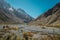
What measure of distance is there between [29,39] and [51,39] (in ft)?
17.5

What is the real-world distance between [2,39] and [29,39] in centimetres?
750

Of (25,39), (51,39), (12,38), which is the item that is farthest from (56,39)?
(12,38)

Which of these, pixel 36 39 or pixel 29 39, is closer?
pixel 36 39

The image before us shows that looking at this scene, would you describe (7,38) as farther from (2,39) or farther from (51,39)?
(51,39)

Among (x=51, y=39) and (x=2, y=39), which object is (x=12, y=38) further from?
(x=51, y=39)

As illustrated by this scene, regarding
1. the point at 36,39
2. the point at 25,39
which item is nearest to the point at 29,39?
the point at 25,39

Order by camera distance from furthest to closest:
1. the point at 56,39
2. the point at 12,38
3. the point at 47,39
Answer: the point at 12,38, the point at 56,39, the point at 47,39

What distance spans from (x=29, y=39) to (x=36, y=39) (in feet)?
10.3

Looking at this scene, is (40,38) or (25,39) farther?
(25,39)

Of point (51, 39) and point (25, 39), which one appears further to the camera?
point (25, 39)

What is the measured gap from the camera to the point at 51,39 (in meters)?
27.5

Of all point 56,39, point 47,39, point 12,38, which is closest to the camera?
point 47,39

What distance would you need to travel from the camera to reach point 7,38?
3281 cm

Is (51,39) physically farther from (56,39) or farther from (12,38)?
(12,38)
